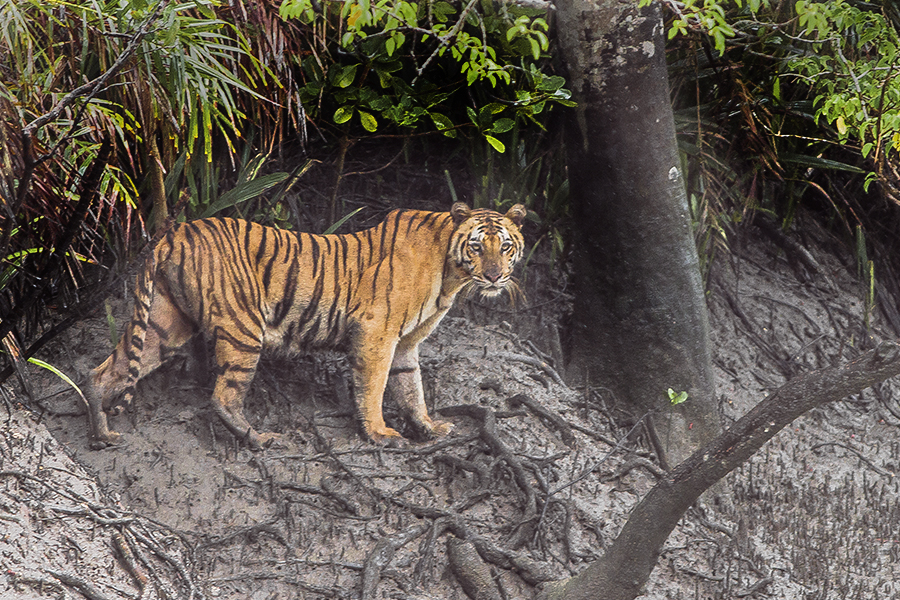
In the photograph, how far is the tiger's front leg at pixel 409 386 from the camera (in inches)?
166

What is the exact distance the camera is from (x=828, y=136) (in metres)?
5.49

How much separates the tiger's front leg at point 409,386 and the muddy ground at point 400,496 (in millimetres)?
120

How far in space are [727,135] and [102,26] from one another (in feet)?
12.4

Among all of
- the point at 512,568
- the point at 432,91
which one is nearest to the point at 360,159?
the point at 432,91

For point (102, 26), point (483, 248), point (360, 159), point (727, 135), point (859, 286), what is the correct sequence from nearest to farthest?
point (102, 26)
point (483, 248)
point (360, 159)
point (727, 135)
point (859, 286)

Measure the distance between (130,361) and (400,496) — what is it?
4.58 feet

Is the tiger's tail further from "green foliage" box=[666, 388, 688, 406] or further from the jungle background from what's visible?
"green foliage" box=[666, 388, 688, 406]

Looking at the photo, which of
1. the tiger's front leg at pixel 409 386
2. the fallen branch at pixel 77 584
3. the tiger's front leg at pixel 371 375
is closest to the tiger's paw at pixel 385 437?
the tiger's front leg at pixel 371 375

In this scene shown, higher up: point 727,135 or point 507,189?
point 727,135

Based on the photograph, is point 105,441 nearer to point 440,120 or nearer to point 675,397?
point 440,120

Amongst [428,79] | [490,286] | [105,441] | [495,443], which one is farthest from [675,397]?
[105,441]

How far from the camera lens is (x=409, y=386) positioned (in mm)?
4211

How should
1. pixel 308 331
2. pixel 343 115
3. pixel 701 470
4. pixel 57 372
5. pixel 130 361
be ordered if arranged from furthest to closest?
1. pixel 343 115
2. pixel 308 331
3. pixel 130 361
4. pixel 57 372
5. pixel 701 470

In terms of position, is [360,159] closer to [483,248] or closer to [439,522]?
[483,248]
